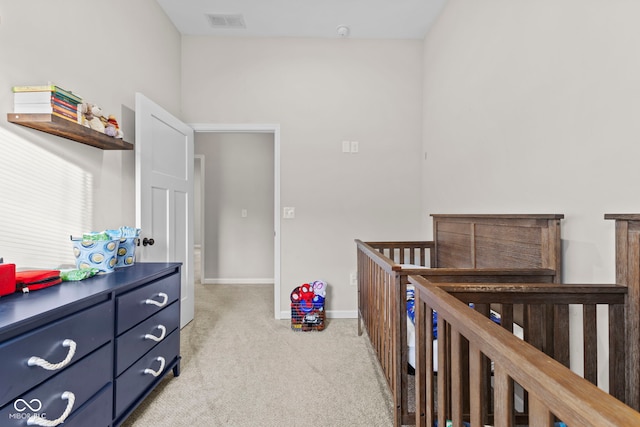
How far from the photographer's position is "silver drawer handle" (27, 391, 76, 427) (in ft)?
3.01

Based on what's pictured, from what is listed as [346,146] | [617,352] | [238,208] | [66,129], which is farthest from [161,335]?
[238,208]

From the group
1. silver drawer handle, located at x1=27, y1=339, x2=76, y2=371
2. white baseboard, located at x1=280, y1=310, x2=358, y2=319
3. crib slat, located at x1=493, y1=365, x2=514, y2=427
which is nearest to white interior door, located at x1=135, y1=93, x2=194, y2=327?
silver drawer handle, located at x1=27, y1=339, x2=76, y2=371

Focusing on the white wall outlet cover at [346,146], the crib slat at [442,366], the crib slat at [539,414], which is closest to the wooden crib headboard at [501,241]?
the crib slat at [442,366]

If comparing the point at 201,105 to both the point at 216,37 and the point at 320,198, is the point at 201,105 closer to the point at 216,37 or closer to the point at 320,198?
the point at 216,37

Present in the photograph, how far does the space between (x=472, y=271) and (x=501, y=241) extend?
445 millimetres

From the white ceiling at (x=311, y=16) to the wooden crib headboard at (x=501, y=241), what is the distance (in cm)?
172

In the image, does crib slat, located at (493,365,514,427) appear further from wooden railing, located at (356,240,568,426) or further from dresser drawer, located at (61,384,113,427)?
dresser drawer, located at (61,384,113,427)

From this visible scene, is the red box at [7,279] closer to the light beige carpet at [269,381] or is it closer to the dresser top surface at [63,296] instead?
the dresser top surface at [63,296]

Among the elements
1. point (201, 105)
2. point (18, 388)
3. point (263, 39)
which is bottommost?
point (18, 388)

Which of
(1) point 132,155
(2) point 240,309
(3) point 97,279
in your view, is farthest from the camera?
(2) point 240,309

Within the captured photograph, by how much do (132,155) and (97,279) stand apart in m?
1.06

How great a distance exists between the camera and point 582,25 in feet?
3.86

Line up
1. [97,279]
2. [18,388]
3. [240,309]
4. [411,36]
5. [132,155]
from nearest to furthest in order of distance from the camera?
1. [18,388]
2. [97,279]
3. [132,155]
4. [411,36]
5. [240,309]

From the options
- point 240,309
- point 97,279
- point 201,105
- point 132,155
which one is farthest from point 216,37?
point 240,309
